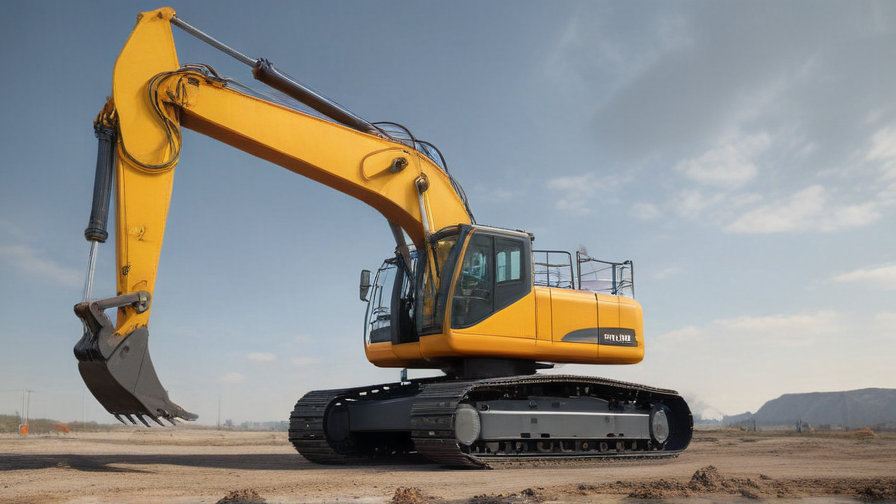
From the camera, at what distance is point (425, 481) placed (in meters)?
9.35

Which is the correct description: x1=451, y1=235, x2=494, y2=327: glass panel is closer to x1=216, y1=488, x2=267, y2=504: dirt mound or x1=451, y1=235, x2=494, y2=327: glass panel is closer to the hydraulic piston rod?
Result: the hydraulic piston rod

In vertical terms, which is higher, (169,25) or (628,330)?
(169,25)

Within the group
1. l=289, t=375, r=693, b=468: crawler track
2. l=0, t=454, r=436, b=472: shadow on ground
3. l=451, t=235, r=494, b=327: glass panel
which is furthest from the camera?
l=451, t=235, r=494, b=327: glass panel

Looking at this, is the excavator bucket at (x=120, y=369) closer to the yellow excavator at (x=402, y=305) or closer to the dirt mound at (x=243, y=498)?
the yellow excavator at (x=402, y=305)

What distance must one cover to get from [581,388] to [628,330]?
1462 mm

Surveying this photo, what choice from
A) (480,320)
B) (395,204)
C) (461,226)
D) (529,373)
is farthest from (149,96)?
(529,373)

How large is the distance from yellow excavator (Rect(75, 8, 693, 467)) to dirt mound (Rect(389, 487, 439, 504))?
3181 millimetres

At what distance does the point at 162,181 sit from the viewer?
9820 mm

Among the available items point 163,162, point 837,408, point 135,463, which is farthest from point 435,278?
point 837,408

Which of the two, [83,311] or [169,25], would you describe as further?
[169,25]

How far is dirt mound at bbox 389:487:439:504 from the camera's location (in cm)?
710

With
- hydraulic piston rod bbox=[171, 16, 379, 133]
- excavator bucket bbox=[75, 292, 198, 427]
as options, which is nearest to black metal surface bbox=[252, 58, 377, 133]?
hydraulic piston rod bbox=[171, 16, 379, 133]

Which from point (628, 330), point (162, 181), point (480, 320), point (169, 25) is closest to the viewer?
point (162, 181)

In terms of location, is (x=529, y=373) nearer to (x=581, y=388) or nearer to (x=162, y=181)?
(x=581, y=388)
